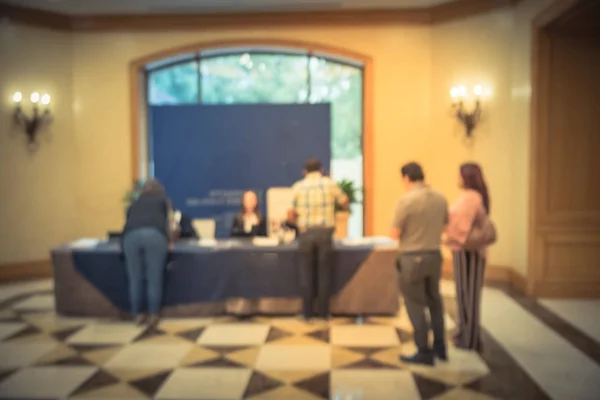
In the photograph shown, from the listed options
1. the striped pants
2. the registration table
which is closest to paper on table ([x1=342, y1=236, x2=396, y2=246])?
the registration table

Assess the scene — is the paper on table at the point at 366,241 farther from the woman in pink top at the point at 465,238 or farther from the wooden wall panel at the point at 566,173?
the wooden wall panel at the point at 566,173

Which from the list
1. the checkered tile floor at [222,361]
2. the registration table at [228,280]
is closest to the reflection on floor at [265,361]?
the checkered tile floor at [222,361]

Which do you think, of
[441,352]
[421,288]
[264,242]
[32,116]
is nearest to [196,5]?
[32,116]

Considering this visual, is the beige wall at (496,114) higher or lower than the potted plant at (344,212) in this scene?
higher

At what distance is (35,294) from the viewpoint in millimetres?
6934

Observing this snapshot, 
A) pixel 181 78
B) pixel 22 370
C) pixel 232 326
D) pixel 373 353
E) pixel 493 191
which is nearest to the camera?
pixel 22 370

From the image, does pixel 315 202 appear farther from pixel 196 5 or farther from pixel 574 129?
pixel 196 5

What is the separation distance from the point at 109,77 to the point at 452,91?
4695 millimetres

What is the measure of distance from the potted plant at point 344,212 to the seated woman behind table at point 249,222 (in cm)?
150

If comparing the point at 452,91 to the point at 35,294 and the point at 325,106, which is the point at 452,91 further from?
the point at 35,294

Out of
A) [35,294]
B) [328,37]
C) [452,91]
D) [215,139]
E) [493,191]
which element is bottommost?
[35,294]

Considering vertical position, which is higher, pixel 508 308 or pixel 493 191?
pixel 493 191

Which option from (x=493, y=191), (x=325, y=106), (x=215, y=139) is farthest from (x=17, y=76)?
(x=493, y=191)

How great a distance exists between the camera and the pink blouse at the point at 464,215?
4387mm
